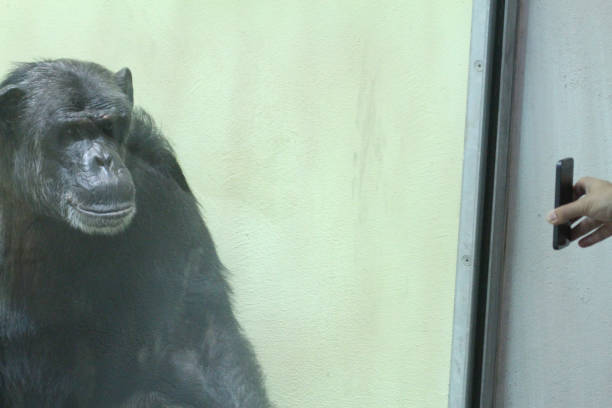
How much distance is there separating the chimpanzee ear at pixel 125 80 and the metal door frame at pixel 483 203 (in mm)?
871

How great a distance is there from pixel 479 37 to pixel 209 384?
3.27 feet

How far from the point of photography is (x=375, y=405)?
1815 millimetres

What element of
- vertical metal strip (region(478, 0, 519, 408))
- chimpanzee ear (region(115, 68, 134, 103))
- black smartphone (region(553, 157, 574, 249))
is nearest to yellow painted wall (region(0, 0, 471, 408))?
chimpanzee ear (region(115, 68, 134, 103))

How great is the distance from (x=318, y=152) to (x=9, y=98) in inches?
25.7

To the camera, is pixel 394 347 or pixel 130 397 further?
pixel 394 347

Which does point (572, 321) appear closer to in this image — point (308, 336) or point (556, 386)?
point (556, 386)

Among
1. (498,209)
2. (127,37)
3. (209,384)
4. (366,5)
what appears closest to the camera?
(127,37)

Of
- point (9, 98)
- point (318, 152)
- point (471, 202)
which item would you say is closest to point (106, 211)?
point (9, 98)

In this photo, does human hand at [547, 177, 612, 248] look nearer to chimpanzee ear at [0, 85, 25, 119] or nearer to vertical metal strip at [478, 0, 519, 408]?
vertical metal strip at [478, 0, 519, 408]

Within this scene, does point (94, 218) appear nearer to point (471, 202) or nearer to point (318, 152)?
point (318, 152)

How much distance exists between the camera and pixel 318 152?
1.65 m

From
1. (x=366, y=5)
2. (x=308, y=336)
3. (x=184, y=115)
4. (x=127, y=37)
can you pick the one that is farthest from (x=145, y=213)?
(x=366, y=5)

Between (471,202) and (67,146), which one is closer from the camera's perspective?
(67,146)

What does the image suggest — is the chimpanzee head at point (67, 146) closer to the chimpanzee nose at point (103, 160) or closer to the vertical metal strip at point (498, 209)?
the chimpanzee nose at point (103, 160)
